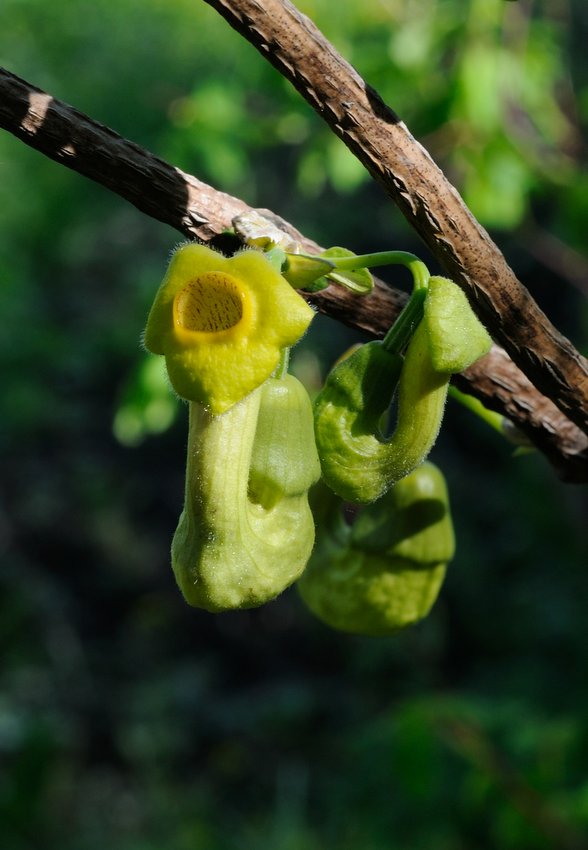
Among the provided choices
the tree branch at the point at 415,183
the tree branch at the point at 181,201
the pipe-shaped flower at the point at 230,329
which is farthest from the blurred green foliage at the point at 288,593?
the pipe-shaped flower at the point at 230,329

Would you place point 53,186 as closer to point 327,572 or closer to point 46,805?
point 46,805

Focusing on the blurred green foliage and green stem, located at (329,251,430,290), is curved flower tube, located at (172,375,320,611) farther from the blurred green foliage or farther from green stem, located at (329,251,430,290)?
the blurred green foliage

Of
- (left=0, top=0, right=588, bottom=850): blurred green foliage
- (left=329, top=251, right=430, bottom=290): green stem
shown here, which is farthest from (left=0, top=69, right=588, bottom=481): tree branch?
(left=0, top=0, right=588, bottom=850): blurred green foliage

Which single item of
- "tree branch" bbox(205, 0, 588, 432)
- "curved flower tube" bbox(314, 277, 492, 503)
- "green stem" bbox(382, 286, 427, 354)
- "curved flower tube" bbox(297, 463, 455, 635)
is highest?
"tree branch" bbox(205, 0, 588, 432)

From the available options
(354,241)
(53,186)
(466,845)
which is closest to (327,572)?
(466,845)

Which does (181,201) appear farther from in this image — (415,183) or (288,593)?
(288,593)

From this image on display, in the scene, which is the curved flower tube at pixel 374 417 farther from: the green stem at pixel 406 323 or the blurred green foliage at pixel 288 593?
the blurred green foliage at pixel 288 593

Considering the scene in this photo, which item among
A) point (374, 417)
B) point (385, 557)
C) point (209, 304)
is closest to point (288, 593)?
point (385, 557)
